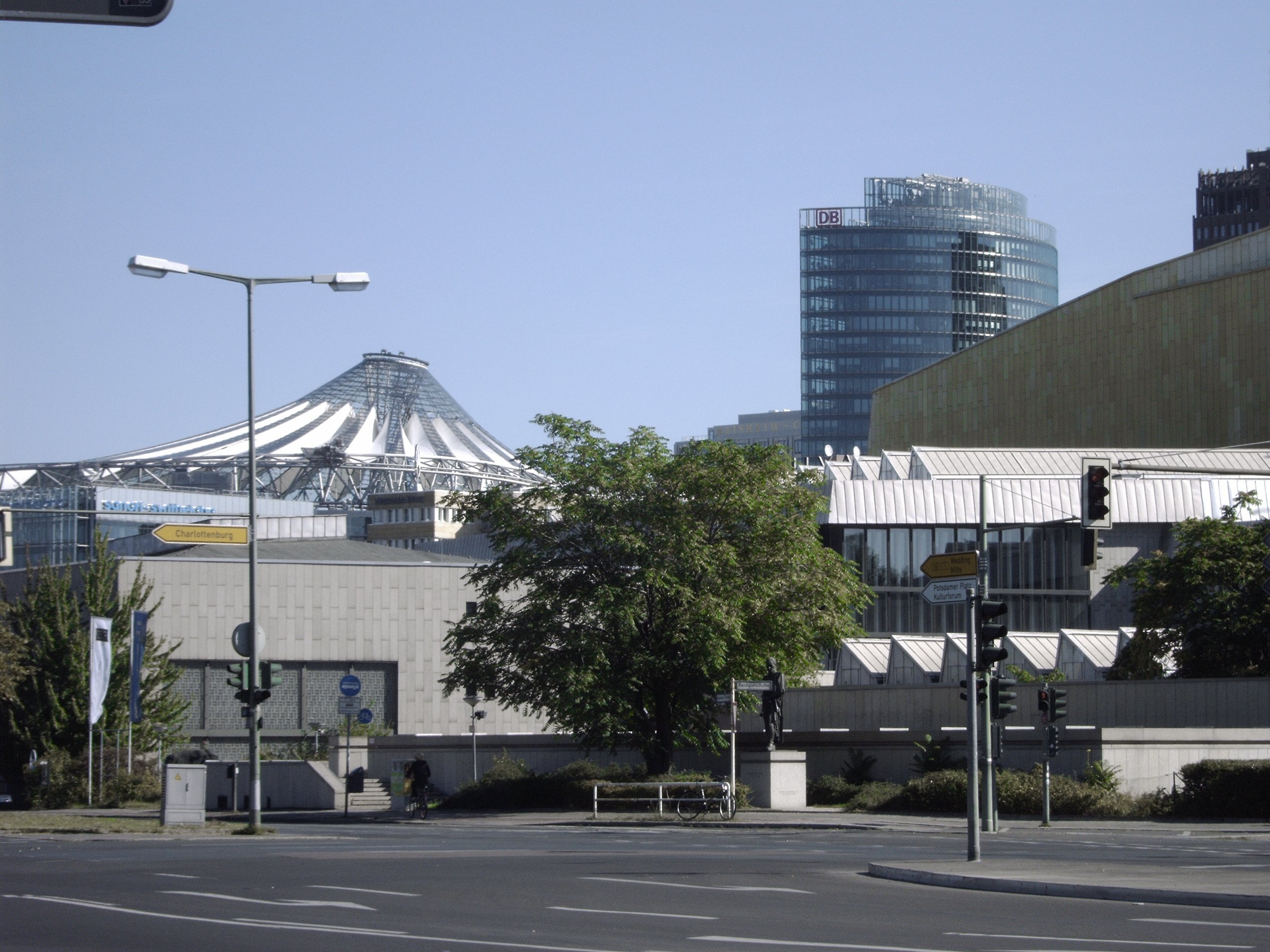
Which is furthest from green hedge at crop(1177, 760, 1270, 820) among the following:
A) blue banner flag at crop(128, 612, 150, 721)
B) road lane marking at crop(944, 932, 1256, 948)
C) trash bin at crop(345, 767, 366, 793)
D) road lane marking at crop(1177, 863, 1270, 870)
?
blue banner flag at crop(128, 612, 150, 721)

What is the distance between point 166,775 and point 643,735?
12982 mm

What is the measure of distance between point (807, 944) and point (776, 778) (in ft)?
96.4

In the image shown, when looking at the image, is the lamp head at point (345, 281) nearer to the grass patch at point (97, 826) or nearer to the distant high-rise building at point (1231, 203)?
the grass patch at point (97, 826)

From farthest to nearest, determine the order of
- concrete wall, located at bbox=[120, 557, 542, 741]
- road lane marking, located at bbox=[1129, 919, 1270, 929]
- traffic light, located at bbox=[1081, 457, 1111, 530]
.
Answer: concrete wall, located at bbox=[120, 557, 542, 741], traffic light, located at bbox=[1081, 457, 1111, 530], road lane marking, located at bbox=[1129, 919, 1270, 929]

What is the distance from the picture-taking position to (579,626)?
41375mm

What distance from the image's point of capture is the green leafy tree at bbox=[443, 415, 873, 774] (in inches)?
1603

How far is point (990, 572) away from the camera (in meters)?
74.4

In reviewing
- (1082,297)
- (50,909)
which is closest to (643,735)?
(50,909)

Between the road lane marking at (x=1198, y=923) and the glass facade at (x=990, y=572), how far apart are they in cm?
5883

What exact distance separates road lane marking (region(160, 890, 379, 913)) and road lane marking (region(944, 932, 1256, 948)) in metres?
5.69

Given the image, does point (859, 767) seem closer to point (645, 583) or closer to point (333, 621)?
point (645, 583)

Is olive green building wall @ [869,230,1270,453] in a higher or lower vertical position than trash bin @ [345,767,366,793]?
higher

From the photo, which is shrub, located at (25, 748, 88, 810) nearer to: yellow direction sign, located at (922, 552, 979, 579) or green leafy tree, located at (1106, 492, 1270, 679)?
green leafy tree, located at (1106, 492, 1270, 679)

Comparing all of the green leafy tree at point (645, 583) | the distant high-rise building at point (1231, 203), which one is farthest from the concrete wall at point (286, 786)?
the distant high-rise building at point (1231, 203)
